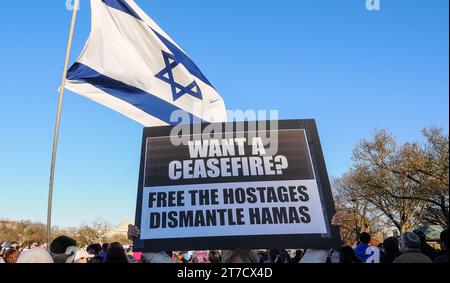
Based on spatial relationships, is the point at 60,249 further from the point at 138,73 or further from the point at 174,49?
the point at 174,49

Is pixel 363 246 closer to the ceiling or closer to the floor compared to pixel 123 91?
closer to the floor

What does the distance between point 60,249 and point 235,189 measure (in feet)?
9.57

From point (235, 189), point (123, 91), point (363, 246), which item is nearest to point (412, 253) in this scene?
point (235, 189)

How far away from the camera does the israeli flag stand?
23.8 ft

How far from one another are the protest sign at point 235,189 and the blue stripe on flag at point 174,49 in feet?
15.5

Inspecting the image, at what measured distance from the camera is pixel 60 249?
5.20m

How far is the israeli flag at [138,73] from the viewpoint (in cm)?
724

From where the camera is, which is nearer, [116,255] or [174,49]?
[116,255]

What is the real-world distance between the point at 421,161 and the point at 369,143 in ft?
16.9

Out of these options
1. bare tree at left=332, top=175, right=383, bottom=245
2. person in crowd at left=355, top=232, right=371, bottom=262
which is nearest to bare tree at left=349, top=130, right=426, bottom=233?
bare tree at left=332, top=175, right=383, bottom=245

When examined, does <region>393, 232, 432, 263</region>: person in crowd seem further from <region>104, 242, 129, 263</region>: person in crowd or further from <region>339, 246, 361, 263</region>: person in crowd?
<region>104, 242, 129, 263</region>: person in crowd

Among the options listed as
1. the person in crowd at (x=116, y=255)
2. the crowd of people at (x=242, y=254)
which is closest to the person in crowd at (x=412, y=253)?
the crowd of people at (x=242, y=254)

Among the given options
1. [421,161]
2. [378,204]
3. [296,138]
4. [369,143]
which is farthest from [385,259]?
[378,204]
